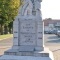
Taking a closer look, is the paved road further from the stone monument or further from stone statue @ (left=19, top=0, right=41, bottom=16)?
stone statue @ (left=19, top=0, right=41, bottom=16)

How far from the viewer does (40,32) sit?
16719mm

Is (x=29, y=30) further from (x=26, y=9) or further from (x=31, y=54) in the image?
(x=31, y=54)

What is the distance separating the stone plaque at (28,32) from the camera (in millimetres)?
16891

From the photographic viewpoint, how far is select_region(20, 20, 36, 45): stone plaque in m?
16.9

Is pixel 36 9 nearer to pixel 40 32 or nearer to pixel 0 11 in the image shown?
pixel 40 32

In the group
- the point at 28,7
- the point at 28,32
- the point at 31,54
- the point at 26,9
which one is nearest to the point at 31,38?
the point at 28,32

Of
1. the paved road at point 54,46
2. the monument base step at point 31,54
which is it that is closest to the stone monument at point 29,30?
the monument base step at point 31,54

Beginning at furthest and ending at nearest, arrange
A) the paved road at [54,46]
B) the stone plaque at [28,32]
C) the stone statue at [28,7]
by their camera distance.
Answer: the paved road at [54,46] < the stone statue at [28,7] < the stone plaque at [28,32]

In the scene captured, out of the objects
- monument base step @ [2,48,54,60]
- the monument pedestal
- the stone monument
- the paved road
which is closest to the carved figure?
the stone monument

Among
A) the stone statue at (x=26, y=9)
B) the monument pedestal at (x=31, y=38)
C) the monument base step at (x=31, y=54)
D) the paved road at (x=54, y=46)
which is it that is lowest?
the paved road at (x=54, y=46)

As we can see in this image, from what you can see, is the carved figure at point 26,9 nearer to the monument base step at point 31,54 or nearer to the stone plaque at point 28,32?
the stone plaque at point 28,32

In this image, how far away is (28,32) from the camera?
16891mm

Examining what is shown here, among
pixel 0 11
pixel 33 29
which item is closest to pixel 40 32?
pixel 33 29

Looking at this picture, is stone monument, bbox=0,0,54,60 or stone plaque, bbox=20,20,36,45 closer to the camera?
stone monument, bbox=0,0,54,60
